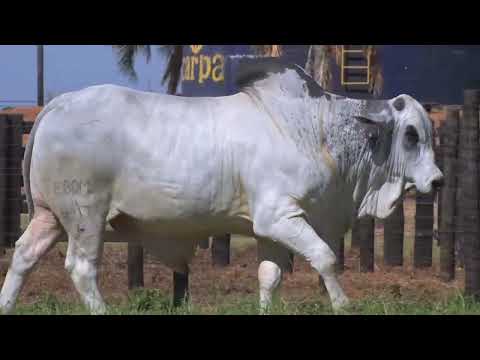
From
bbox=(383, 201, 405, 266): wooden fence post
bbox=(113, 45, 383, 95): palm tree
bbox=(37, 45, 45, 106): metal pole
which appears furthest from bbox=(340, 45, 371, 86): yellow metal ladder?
bbox=(383, 201, 405, 266): wooden fence post

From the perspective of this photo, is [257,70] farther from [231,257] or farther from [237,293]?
[231,257]

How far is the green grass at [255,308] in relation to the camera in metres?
7.23

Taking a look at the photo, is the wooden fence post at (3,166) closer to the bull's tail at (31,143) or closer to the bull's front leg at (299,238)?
the bull's tail at (31,143)

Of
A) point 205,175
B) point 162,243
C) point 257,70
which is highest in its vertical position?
point 257,70

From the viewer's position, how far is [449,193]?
10.4 meters

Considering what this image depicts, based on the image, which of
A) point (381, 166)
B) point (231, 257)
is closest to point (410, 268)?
point (231, 257)

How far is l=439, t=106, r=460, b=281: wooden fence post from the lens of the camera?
10.3 meters

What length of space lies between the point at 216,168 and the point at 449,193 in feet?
10.9

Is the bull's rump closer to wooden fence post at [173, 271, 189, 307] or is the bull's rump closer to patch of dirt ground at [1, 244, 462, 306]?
wooden fence post at [173, 271, 189, 307]

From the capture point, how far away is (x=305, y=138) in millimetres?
7930

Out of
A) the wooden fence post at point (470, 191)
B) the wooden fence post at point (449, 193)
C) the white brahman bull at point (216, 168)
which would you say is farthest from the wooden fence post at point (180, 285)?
the wooden fence post at point (449, 193)

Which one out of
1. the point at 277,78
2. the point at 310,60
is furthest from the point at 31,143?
the point at 310,60

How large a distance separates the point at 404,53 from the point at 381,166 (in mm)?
19167

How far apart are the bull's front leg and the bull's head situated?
2.41ft
